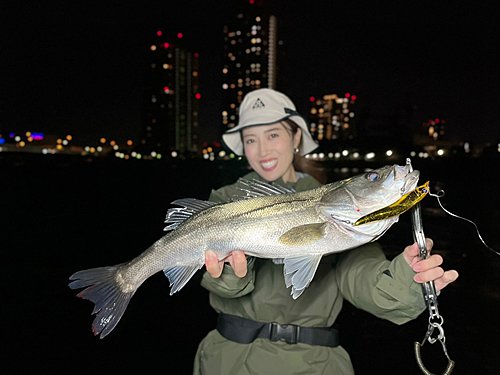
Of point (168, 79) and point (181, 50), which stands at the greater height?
point (181, 50)

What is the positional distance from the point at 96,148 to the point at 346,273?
125156mm

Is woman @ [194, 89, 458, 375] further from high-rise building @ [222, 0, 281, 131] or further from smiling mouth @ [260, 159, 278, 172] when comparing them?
high-rise building @ [222, 0, 281, 131]

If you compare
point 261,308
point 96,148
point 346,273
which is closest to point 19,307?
point 261,308

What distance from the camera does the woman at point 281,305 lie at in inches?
109

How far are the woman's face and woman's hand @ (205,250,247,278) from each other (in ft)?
3.79

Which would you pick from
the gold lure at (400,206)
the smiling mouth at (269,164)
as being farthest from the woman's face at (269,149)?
the gold lure at (400,206)

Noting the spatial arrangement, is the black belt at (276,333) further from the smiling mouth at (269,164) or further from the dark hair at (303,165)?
the dark hair at (303,165)

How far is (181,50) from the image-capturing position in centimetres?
16725

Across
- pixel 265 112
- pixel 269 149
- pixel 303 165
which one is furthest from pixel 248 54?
pixel 269 149

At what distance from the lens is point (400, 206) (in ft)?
7.17

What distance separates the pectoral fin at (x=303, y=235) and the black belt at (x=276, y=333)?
3.26 feet

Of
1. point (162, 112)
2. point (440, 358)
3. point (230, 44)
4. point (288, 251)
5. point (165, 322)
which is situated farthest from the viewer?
point (230, 44)

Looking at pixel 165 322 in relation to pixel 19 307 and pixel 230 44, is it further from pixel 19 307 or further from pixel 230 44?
pixel 230 44

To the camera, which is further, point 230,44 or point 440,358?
point 230,44
